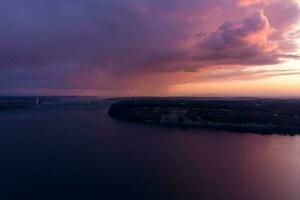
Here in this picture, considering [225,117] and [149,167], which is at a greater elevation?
[225,117]

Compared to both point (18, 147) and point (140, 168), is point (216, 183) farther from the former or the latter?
point (18, 147)

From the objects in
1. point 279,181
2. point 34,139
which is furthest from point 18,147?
point 279,181

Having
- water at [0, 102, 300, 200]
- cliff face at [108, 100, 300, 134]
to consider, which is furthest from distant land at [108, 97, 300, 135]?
water at [0, 102, 300, 200]

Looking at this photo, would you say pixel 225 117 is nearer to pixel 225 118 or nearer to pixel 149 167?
pixel 225 118

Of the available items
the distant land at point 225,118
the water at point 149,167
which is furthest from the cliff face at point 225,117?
the water at point 149,167

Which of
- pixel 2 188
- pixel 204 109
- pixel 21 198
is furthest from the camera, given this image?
pixel 204 109

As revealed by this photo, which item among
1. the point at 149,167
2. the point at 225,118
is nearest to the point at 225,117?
the point at 225,118

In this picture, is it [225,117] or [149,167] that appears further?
[225,117]

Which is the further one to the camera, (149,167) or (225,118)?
(225,118)
